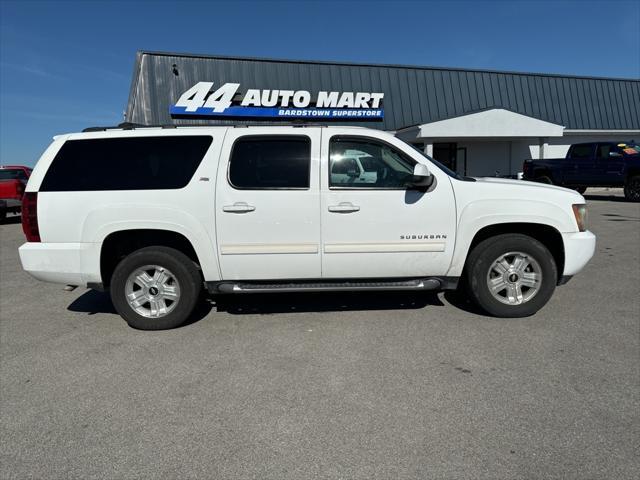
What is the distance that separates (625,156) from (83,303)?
55.9ft

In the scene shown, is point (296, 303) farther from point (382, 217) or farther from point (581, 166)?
point (581, 166)

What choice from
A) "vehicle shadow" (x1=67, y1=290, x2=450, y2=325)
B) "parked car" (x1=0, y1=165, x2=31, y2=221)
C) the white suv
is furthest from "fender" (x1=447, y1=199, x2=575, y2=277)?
"parked car" (x1=0, y1=165, x2=31, y2=221)

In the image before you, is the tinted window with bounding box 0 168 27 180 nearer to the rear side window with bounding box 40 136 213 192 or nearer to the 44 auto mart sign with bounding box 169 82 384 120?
the 44 auto mart sign with bounding box 169 82 384 120

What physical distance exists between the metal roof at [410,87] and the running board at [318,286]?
1671cm

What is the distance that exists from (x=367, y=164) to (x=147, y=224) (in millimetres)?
2181

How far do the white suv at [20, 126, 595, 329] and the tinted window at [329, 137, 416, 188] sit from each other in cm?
1

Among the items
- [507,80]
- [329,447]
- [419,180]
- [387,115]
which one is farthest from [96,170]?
[507,80]

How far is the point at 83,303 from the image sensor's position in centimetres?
529

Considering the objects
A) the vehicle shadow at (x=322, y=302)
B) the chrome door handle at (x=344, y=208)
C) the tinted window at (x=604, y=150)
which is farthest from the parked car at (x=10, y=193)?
the tinted window at (x=604, y=150)

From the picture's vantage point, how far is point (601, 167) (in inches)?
611

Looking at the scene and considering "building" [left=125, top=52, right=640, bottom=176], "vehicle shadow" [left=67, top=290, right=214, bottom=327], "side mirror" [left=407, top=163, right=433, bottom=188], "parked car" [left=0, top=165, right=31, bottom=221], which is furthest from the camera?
"building" [left=125, top=52, right=640, bottom=176]

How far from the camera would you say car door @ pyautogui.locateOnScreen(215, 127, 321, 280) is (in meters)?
4.04

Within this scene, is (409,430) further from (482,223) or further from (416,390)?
(482,223)

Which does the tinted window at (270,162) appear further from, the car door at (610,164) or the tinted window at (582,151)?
the tinted window at (582,151)
